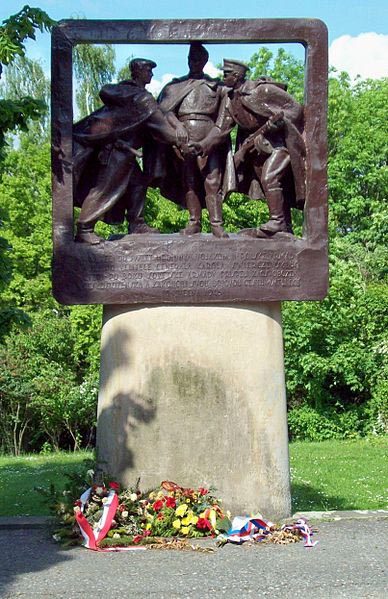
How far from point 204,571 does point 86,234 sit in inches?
107

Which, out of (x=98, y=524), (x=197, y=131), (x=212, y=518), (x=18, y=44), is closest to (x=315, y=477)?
(x=212, y=518)

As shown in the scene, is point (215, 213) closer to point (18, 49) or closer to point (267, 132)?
point (267, 132)

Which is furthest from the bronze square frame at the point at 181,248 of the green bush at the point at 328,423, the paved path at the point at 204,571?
the green bush at the point at 328,423

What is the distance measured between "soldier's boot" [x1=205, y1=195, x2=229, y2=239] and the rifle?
0.32 metres

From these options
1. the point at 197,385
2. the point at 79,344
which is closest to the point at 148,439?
the point at 197,385

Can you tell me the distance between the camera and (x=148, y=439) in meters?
7.49

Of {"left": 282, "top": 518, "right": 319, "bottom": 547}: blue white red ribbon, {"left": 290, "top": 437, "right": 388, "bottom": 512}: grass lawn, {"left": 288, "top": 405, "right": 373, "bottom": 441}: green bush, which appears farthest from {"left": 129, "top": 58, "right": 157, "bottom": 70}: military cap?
{"left": 288, "top": 405, "right": 373, "bottom": 441}: green bush

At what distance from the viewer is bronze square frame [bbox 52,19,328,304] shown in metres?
7.44

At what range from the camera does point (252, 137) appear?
7695 mm

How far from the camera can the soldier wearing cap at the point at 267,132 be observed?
7594 mm

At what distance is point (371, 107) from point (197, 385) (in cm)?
2636

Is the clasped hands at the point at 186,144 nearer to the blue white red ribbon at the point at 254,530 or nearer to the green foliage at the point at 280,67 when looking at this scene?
the blue white red ribbon at the point at 254,530

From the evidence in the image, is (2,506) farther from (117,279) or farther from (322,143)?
(322,143)

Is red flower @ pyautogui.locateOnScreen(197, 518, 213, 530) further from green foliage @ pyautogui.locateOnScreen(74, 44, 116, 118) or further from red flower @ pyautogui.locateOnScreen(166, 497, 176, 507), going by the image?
green foliage @ pyautogui.locateOnScreen(74, 44, 116, 118)
